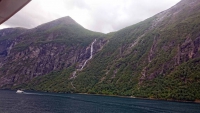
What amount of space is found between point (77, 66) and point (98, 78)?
120 feet

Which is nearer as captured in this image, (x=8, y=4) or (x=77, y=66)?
(x=8, y=4)

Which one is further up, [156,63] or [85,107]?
[156,63]

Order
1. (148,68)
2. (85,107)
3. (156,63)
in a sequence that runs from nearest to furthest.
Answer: (85,107), (156,63), (148,68)

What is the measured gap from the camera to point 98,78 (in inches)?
6535

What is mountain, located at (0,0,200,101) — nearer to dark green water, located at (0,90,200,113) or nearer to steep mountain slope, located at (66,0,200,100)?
steep mountain slope, located at (66,0,200,100)

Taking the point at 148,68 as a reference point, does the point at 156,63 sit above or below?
above

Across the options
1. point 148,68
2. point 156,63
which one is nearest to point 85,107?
point 148,68

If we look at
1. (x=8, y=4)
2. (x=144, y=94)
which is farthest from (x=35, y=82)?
(x=8, y=4)

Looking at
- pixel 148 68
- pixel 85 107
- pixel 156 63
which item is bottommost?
pixel 85 107

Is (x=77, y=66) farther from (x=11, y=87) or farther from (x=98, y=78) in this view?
(x=11, y=87)

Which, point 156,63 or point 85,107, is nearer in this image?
point 85,107

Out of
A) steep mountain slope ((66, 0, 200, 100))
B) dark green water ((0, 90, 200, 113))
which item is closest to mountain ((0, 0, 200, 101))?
steep mountain slope ((66, 0, 200, 100))

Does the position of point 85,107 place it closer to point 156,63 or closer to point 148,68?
point 148,68

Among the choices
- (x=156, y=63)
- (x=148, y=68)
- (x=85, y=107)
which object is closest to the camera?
(x=85, y=107)
